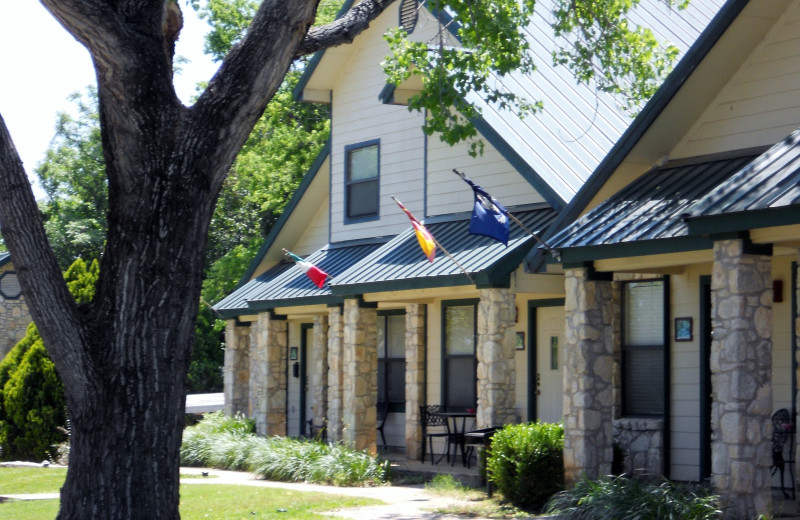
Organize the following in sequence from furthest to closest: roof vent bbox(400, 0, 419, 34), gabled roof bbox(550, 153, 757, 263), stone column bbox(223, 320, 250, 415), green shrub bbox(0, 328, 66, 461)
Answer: stone column bbox(223, 320, 250, 415), green shrub bbox(0, 328, 66, 461), roof vent bbox(400, 0, 419, 34), gabled roof bbox(550, 153, 757, 263)

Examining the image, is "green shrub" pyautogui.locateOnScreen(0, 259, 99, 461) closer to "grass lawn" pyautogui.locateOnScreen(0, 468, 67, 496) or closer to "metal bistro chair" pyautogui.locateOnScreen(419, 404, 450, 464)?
"grass lawn" pyautogui.locateOnScreen(0, 468, 67, 496)

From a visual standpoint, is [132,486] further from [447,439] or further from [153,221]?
[447,439]

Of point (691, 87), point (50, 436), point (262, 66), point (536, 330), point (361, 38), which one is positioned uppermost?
point (361, 38)

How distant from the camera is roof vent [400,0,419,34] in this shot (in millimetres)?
19750

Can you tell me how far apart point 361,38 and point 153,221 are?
13.8 meters

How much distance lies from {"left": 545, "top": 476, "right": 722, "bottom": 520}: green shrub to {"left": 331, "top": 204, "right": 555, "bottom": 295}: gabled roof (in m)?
3.91

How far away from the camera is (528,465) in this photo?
13.2 meters

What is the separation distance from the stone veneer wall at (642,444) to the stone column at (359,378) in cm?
496

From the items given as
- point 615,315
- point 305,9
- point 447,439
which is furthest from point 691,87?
point 447,439

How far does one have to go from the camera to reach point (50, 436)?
23609 mm

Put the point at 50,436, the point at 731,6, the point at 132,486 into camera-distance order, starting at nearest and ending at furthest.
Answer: the point at 132,486
the point at 731,6
the point at 50,436

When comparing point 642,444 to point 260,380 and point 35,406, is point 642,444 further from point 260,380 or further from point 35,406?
point 35,406

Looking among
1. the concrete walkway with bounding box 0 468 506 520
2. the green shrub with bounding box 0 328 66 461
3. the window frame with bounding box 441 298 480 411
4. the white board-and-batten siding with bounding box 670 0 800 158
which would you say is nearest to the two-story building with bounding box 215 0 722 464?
the window frame with bounding box 441 298 480 411

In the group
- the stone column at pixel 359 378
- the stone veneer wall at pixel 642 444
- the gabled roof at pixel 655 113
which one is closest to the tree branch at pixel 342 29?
the gabled roof at pixel 655 113
